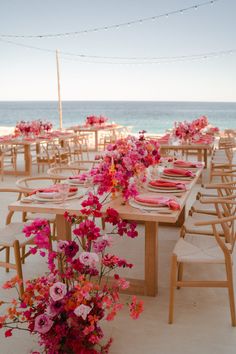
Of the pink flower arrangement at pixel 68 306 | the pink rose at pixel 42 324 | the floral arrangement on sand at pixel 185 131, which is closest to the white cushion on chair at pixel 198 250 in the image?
the pink flower arrangement at pixel 68 306

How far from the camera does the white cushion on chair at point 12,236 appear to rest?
2889mm

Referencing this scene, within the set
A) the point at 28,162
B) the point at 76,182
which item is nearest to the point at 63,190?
the point at 76,182

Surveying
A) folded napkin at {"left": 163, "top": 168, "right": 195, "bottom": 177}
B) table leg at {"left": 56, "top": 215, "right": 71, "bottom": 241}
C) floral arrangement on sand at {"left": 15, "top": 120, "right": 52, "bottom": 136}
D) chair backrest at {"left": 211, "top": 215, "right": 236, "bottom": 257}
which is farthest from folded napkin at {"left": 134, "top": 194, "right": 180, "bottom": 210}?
floral arrangement on sand at {"left": 15, "top": 120, "right": 52, "bottom": 136}

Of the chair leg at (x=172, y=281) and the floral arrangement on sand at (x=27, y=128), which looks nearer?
the chair leg at (x=172, y=281)

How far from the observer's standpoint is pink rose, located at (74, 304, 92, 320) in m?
1.99

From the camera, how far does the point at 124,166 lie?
282 centimetres

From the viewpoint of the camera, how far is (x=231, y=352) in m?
2.31

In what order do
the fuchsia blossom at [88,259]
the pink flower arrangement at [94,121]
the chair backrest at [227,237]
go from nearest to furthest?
the fuchsia blossom at [88,259] < the chair backrest at [227,237] < the pink flower arrangement at [94,121]

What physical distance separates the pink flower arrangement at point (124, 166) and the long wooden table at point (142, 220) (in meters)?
0.14

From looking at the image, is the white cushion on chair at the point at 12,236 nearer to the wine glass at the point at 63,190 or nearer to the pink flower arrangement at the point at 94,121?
the wine glass at the point at 63,190

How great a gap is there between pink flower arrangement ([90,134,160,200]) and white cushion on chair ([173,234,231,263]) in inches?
18.1

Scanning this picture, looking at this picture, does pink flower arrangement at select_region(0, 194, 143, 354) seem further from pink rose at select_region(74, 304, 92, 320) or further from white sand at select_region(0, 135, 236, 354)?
white sand at select_region(0, 135, 236, 354)

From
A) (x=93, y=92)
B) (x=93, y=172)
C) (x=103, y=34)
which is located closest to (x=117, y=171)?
(x=93, y=172)

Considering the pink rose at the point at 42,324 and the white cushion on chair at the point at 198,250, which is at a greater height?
the white cushion on chair at the point at 198,250
